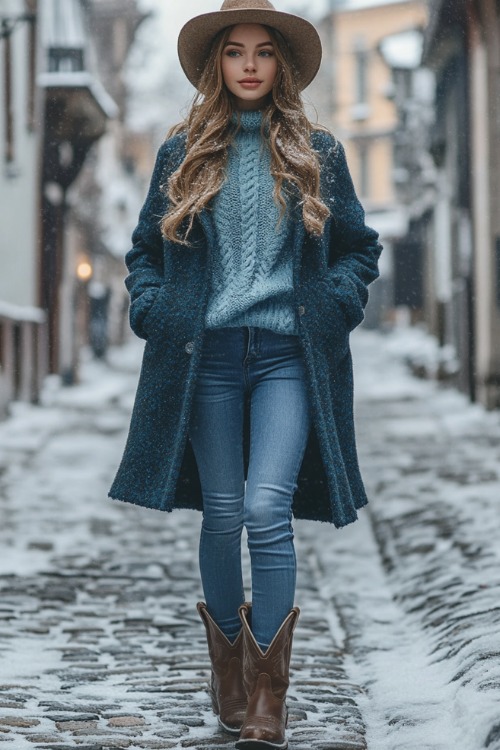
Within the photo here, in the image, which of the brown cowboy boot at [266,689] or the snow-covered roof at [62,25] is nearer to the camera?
the brown cowboy boot at [266,689]

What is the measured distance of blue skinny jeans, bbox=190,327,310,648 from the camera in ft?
11.8

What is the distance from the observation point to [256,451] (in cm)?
363

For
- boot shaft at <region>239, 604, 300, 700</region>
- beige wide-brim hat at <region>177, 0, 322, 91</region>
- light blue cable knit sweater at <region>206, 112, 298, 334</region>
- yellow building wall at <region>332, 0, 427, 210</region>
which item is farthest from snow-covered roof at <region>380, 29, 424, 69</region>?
boot shaft at <region>239, 604, 300, 700</region>

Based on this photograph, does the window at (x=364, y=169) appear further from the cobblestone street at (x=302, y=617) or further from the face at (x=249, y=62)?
the face at (x=249, y=62)

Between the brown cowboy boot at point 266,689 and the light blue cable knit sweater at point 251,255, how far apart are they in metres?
0.79

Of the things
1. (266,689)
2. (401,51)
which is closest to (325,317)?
(266,689)

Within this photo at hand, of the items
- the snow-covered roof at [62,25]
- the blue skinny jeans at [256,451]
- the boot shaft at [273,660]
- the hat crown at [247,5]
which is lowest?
the boot shaft at [273,660]

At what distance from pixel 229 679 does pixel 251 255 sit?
117cm

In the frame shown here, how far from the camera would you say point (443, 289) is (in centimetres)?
2589

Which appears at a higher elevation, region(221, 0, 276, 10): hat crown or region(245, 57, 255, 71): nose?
region(221, 0, 276, 10): hat crown

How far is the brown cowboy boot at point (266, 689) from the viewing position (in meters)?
3.46

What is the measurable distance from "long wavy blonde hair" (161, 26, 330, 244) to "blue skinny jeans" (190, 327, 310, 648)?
332 millimetres

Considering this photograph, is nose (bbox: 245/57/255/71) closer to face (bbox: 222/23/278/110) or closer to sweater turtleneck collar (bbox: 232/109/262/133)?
face (bbox: 222/23/278/110)

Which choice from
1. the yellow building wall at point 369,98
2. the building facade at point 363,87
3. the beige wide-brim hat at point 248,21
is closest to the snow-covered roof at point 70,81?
the beige wide-brim hat at point 248,21
